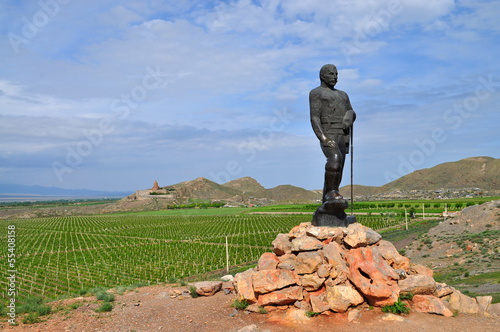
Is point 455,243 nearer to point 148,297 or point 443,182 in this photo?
point 148,297

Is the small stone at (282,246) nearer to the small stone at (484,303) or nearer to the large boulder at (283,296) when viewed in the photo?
the large boulder at (283,296)

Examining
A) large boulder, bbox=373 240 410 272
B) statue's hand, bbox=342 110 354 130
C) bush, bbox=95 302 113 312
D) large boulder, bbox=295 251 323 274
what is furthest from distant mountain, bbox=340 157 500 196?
bush, bbox=95 302 113 312

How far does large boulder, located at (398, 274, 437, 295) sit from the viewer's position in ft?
30.3

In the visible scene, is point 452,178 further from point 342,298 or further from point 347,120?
point 342,298

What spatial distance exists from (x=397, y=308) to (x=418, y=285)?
0.94m

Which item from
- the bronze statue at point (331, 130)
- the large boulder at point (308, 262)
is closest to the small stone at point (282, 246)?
the large boulder at point (308, 262)

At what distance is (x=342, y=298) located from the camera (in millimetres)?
8922

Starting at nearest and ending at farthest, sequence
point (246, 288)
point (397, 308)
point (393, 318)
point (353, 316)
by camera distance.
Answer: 1. point (393, 318)
2. point (353, 316)
3. point (397, 308)
4. point (246, 288)

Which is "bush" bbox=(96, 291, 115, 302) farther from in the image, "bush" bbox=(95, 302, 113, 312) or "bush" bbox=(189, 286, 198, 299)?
"bush" bbox=(189, 286, 198, 299)

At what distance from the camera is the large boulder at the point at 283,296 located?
367 inches

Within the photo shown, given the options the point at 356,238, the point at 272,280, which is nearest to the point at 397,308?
the point at 356,238

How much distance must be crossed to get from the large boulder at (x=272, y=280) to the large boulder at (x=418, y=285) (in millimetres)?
2757

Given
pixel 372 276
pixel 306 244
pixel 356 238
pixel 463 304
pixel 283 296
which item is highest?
pixel 356 238

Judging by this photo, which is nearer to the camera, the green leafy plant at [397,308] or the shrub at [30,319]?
the green leafy plant at [397,308]
